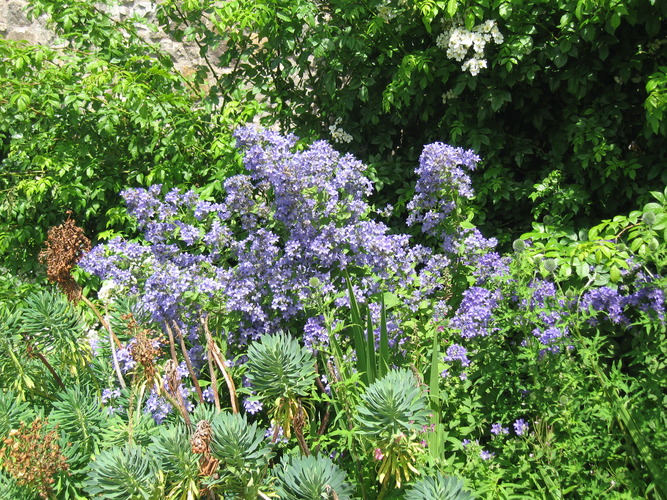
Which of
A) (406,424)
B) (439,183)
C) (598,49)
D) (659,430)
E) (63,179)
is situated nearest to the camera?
(406,424)

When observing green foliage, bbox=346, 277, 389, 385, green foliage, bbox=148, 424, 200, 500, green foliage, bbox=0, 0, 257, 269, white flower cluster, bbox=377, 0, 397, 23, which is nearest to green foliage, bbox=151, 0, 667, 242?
white flower cluster, bbox=377, 0, 397, 23

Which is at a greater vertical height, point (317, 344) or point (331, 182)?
point (331, 182)

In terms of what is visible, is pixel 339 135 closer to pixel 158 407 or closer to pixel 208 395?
pixel 208 395

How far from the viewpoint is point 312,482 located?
158 centimetres

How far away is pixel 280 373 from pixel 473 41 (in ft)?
7.32

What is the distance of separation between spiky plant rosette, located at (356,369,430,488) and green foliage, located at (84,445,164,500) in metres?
0.56

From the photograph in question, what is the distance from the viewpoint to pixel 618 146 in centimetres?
320

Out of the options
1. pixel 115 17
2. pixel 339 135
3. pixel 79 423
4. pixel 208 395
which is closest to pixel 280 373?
pixel 208 395

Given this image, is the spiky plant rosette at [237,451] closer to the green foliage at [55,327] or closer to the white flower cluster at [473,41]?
the green foliage at [55,327]

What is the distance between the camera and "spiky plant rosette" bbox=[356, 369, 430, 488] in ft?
5.34

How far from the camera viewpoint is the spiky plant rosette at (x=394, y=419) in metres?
1.63

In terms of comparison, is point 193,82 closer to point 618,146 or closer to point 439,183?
point 439,183

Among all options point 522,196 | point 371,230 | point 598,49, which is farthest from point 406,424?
point 598,49

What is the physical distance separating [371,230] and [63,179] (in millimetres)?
2426
